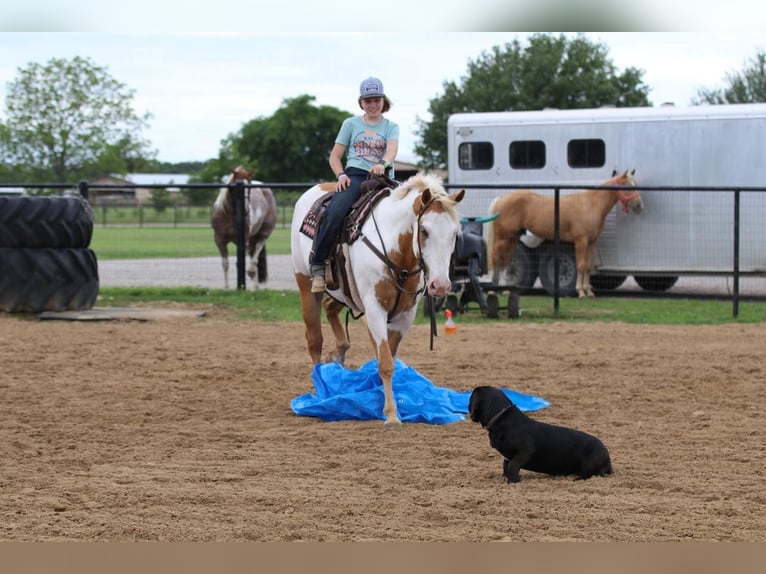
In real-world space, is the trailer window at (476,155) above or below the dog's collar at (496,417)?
above

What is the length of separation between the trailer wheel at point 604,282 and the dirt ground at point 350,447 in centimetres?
629

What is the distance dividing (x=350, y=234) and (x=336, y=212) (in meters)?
0.26

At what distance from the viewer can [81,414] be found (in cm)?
820

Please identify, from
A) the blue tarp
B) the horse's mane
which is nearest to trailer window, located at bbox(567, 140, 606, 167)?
the blue tarp

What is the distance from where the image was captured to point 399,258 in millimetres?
7977

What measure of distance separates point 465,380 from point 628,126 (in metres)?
9.94

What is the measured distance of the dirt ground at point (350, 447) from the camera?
16.7 ft

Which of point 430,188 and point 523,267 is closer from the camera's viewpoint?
point 430,188

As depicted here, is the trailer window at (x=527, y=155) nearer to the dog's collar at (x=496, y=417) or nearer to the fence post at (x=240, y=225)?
the fence post at (x=240, y=225)

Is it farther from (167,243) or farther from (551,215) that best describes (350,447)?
(167,243)

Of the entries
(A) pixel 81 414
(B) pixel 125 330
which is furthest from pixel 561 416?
(B) pixel 125 330

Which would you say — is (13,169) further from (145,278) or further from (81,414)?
(81,414)

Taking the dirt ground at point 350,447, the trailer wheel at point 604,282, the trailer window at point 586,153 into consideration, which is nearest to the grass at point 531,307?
the trailer wheel at point 604,282

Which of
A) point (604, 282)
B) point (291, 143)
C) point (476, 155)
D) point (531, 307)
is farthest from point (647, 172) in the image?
point (291, 143)
